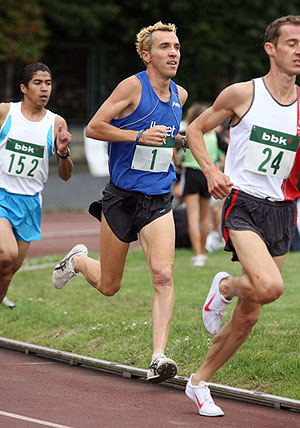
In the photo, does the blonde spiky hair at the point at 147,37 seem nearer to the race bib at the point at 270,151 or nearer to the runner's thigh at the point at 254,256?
the race bib at the point at 270,151

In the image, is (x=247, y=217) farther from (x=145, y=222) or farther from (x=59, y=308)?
(x=59, y=308)

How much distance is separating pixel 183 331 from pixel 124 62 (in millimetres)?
21217

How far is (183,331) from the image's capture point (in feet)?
27.4

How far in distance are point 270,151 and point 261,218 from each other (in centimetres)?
43

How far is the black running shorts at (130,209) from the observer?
6996 mm

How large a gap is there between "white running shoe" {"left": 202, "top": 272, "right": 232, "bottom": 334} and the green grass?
0.60 metres

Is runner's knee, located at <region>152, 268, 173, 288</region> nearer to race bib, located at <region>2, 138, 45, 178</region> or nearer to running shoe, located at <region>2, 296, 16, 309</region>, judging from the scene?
race bib, located at <region>2, 138, 45, 178</region>

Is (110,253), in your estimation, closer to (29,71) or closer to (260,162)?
(260,162)

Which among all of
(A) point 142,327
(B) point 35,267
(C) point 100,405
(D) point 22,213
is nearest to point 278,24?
(C) point 100,405

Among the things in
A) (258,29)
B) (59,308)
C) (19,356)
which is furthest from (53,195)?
(19,356)

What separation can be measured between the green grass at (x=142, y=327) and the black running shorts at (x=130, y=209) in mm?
1217

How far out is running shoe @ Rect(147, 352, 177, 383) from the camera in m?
6.29

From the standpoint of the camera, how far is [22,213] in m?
8.43

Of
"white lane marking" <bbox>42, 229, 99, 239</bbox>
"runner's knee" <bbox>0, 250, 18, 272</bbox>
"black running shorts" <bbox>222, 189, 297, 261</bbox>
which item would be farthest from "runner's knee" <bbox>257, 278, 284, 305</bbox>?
"white lane marking" <bbox>42, 229, 99, 239</bbox>
